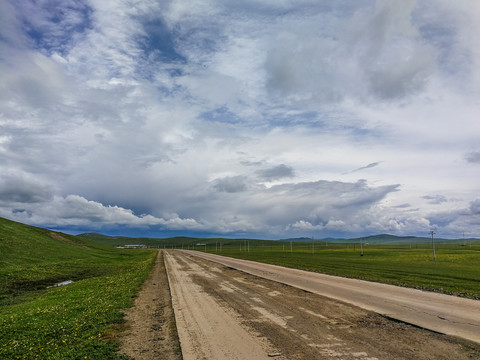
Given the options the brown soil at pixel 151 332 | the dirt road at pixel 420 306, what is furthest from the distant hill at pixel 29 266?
the dirt road at pixel 420 306

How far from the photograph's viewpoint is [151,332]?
11812 mm

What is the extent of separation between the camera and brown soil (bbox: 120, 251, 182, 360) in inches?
373

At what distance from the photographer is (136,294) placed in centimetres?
2133

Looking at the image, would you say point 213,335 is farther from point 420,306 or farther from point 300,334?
point 420,306

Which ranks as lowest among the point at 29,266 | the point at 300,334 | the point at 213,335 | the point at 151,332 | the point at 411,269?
the point at 29,266

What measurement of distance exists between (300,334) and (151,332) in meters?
5.65

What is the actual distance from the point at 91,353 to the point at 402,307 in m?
14.5

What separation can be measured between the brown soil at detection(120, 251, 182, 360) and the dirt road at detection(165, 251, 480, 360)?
0.38 metres

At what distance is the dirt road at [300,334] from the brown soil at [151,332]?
380mm

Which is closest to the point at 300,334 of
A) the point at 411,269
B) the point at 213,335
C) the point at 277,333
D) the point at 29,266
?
the point at 277,333

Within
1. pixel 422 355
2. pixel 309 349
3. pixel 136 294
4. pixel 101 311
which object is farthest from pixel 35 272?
pixel 422 355

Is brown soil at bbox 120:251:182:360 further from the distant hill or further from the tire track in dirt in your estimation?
the distant hill

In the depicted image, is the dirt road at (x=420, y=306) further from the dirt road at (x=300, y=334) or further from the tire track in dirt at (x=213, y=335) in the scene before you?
the tire track in dirt at (x=213, y=335)

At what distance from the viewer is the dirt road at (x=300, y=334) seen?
917 cm
